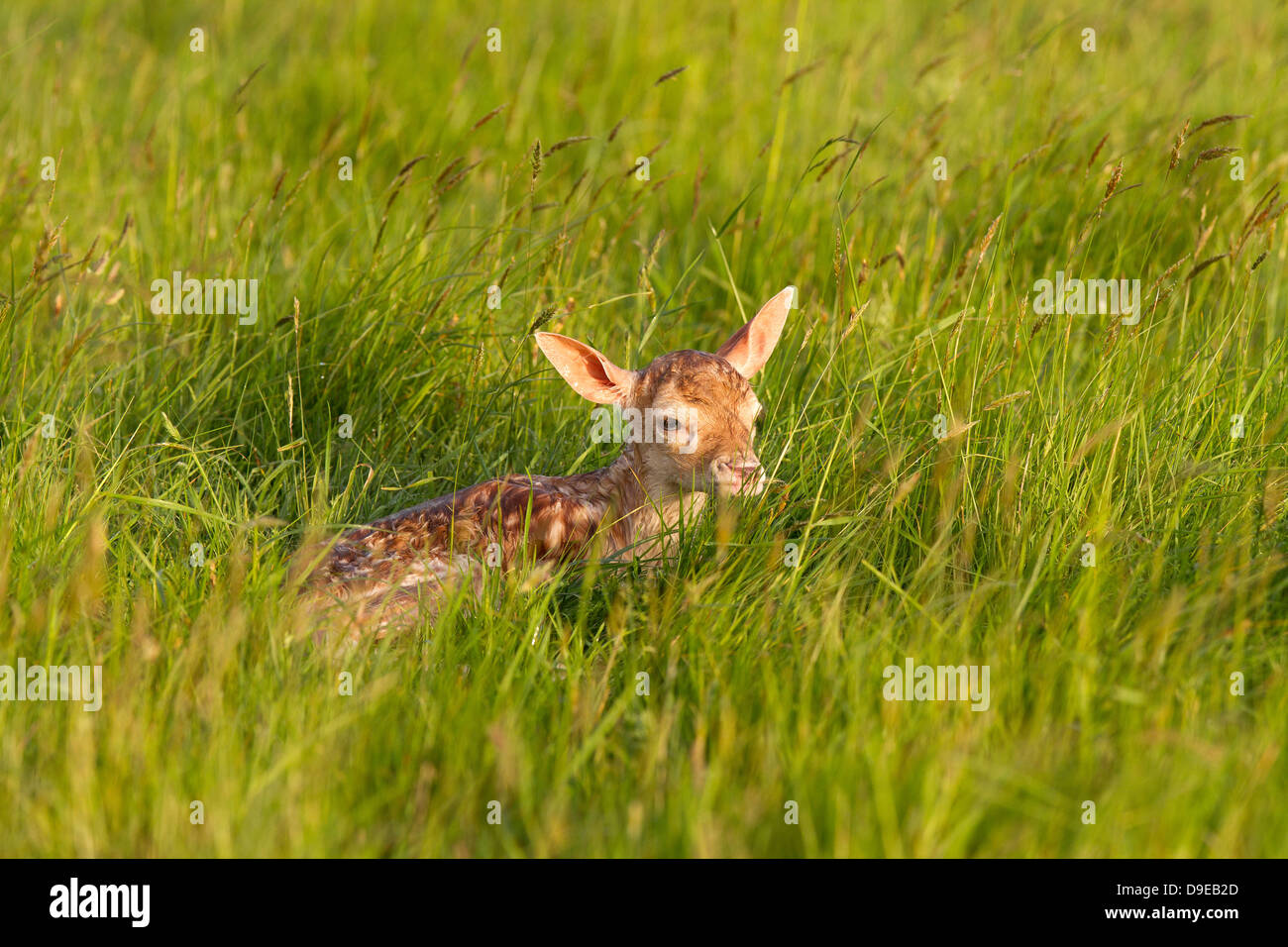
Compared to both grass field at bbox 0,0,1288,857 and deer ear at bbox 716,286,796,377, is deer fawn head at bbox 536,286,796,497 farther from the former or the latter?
grass field at bbox 0,0,1288,857

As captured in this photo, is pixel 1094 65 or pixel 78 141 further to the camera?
pixel 1094 65

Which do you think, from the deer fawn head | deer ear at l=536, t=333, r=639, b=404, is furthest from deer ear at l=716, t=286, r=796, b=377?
deer ear at l=536, t=333, r=639, b=404

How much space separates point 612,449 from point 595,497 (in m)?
0.52

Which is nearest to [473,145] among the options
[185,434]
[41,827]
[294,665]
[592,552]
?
[185,434]

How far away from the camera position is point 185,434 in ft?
16.9

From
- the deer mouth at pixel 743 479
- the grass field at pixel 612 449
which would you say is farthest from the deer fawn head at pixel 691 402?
the grass field at pixel 612 449

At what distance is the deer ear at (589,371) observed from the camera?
4723mm

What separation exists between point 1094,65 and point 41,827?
23.7 ft

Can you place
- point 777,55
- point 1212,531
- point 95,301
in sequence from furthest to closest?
point 777,55 → point 95,301 → point 1212,531

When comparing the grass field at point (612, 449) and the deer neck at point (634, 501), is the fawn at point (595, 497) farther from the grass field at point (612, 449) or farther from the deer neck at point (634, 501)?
the grass field at point (612, 449)

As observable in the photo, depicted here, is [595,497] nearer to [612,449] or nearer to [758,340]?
[612,449]

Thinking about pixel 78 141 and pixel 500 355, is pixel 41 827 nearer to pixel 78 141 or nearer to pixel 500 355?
pixel 500 355

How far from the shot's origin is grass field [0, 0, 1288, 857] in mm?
3164
